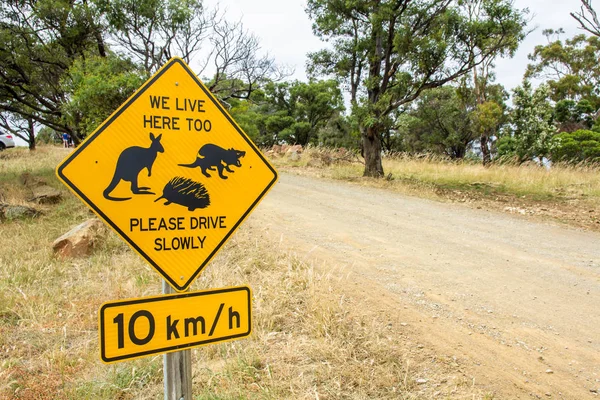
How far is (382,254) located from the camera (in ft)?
20.1

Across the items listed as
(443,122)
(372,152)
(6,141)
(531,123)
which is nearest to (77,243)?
(372,152)

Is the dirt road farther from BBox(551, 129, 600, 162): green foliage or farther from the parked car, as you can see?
the parked car

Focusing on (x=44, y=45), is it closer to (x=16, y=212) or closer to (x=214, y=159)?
(x=16, y=212)

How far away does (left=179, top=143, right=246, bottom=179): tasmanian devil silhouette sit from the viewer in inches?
80.4

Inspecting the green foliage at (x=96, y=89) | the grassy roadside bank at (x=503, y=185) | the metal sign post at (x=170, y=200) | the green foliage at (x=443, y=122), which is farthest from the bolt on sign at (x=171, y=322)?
the green foliage at (x=443, y=122)

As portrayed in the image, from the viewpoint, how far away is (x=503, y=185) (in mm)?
13195

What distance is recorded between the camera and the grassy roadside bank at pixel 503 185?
10.0m

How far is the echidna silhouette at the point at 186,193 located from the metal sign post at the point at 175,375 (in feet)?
1.18

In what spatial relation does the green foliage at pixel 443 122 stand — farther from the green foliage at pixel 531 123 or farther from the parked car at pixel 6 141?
the parked car at pixel 6 141

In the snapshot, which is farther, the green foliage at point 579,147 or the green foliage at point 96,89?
the green foliage at point 579,147

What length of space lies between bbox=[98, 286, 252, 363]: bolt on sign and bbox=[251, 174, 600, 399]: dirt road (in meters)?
2.03

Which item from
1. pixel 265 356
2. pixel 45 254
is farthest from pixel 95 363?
pixel 45 254

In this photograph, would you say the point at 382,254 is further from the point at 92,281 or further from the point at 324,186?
the point at 324,186

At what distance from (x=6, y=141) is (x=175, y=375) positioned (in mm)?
31648
